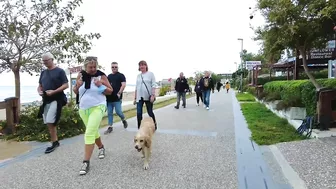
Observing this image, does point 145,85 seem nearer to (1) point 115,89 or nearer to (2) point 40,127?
(1) point 115,89

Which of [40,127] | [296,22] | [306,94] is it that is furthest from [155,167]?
[296,22]

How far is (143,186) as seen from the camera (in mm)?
3572

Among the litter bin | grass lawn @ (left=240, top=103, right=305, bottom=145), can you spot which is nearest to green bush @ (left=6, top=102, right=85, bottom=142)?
grass lawn @ (left=240, top=103, right=305, bottom=145)

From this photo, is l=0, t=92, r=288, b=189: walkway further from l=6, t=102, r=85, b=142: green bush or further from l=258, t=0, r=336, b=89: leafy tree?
l=258, t=0, r=336, b=89: leafy tree

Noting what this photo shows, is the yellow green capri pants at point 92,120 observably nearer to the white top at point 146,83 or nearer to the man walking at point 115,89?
the white top at point 146,83

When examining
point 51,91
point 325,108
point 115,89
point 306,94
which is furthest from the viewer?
point 115,89

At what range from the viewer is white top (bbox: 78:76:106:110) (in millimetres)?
4328

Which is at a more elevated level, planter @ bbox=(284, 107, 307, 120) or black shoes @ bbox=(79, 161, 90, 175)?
planter @ bbox=(284, 107, 307, 120)

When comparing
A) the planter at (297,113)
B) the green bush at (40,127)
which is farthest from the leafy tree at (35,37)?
the planter at (297,113)

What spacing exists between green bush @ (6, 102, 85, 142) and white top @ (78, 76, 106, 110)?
8.14 feet

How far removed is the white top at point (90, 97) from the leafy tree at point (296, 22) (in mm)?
5194

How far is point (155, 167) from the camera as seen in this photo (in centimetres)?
431

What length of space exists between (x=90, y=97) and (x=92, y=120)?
0.35 m

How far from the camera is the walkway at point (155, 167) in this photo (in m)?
3.68
